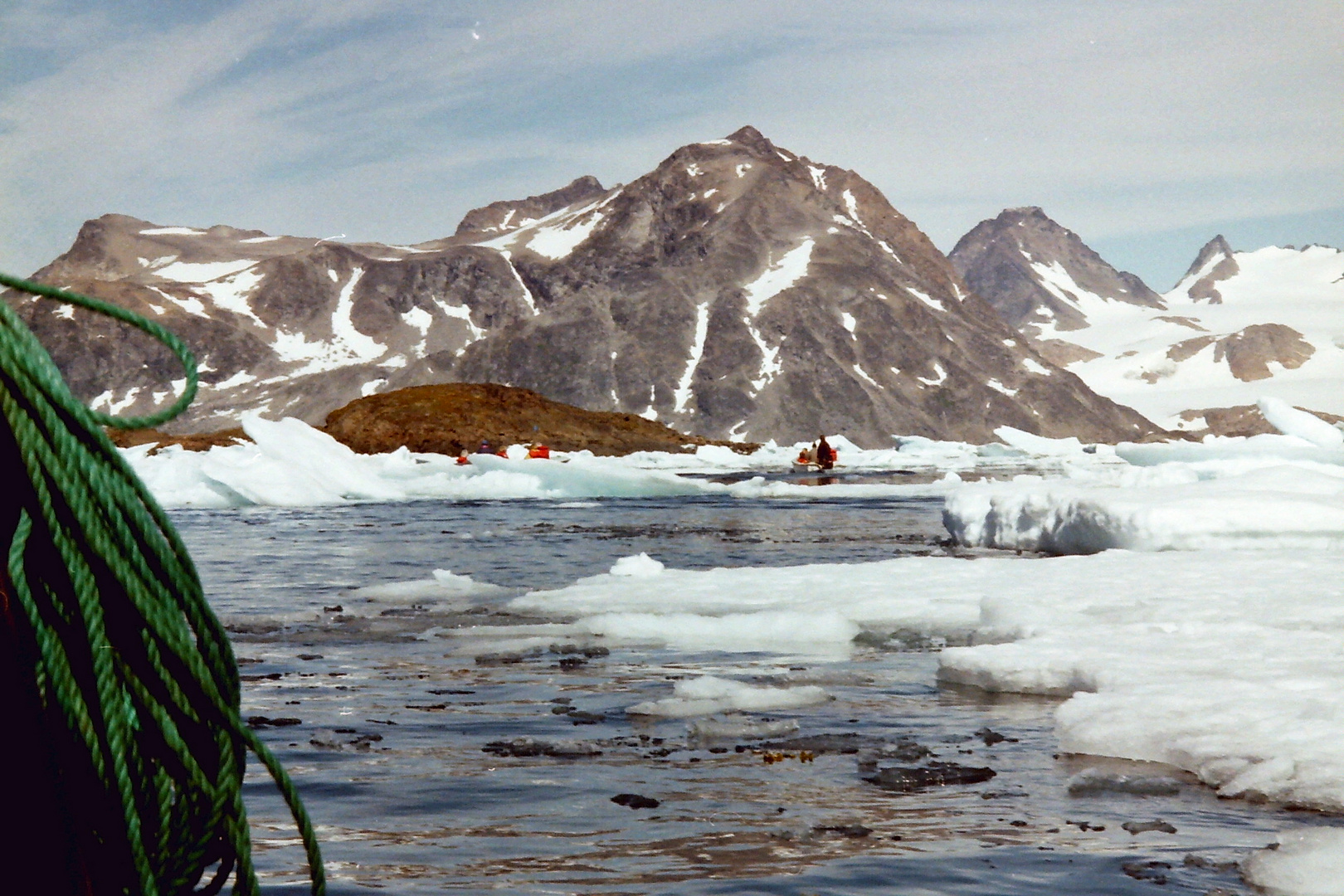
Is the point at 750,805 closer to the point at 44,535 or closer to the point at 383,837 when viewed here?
the point at 383,837

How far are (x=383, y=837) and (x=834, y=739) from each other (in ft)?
10.3

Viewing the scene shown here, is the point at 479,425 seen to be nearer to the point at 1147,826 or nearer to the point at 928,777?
the point at 928,777

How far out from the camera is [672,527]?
111 feet

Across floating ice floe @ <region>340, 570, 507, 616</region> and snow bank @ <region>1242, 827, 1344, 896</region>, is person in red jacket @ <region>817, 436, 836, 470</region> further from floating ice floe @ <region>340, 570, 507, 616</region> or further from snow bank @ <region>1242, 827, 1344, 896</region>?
snow bank @ <region>1242, 827, 1344, 896</region>

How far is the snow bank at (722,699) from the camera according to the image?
9.34 metres

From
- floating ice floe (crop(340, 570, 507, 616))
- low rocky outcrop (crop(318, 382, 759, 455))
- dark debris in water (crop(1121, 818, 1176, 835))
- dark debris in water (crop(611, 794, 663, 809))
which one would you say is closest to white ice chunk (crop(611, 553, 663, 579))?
floating ice floe (crop(340, 570, 507, 616))

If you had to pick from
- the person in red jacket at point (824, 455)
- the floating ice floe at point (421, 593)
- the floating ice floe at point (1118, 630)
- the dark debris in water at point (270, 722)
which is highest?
the person in red jacket at point (824, 455)

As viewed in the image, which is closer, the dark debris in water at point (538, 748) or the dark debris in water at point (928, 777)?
the dark debris in water at point (928, 777)

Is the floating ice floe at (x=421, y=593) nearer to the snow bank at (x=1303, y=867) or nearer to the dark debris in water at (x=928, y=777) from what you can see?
the dark debris in water at (x=928, y=777)

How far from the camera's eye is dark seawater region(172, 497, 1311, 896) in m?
5.70

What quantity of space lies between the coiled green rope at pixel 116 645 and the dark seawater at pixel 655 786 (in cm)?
188

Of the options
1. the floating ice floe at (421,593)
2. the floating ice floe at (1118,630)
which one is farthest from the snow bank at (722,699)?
the floating ice floe at (421,593)

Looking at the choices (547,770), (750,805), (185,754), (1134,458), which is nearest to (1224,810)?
(750,805)

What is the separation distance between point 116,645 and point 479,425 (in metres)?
123
